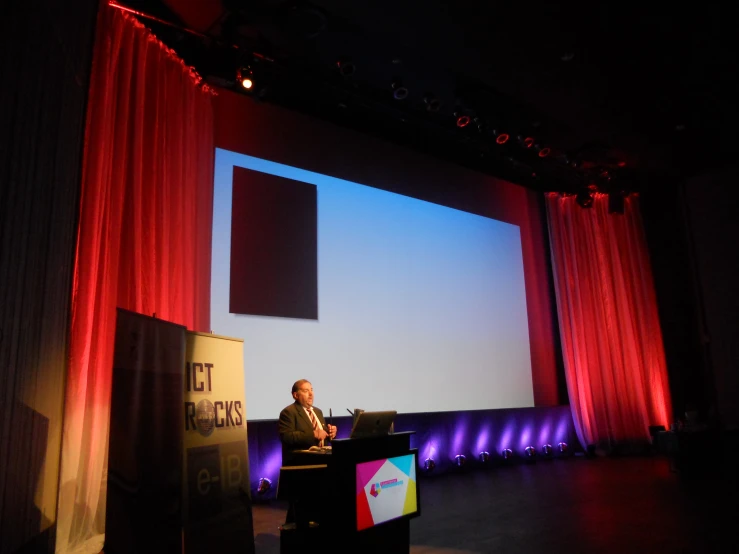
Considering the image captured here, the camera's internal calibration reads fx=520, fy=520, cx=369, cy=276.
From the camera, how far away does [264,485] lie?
17.0ft

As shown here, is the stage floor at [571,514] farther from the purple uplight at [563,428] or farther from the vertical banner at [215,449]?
the purple uplight at [563,428]

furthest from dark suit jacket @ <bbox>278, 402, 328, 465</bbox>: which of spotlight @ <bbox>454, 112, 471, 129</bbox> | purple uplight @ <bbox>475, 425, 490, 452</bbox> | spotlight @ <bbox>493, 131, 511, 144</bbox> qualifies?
spotlight @ <bbox>493, 131, 511, 144</bbox>

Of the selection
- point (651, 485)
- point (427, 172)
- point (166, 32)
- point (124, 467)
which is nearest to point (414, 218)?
point (427, 172)

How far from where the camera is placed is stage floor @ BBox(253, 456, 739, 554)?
3.48 meters

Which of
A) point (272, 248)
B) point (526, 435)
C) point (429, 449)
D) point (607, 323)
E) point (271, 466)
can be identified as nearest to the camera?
point (271, 466)

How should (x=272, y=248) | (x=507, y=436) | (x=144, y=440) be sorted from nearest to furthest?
(x=144, y=440)
(x=272, y=248)
(x=507, y=436)

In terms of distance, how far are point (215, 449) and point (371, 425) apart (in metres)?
0.94

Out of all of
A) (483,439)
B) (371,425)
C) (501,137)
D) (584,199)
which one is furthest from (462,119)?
(371,425)

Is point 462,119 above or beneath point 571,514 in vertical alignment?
above

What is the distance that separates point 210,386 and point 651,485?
499 cm

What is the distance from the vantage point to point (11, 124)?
2246 mm

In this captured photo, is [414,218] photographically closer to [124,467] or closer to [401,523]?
[401,523]

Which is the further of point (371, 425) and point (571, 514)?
point (571, 514)

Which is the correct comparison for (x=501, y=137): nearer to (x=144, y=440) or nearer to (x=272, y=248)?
(x=272, y=248)
